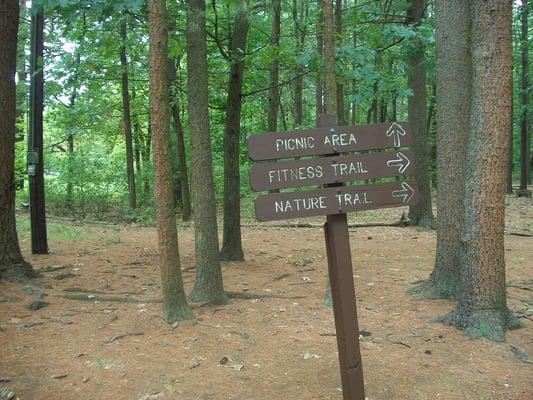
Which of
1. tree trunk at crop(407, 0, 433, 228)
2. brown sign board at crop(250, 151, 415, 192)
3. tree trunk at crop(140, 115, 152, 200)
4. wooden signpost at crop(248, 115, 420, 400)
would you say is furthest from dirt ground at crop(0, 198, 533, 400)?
tree trunk at crop(140, 115, 152, 200)

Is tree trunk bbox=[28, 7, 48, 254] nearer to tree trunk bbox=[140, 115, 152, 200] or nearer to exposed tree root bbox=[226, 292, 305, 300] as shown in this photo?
exposed tree root bbox=[226, 292, 305, 300]

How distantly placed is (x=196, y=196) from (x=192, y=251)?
4.04 meters

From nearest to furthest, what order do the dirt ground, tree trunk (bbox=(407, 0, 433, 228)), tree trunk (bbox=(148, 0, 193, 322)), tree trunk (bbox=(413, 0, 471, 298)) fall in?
the dirt ground, tree trunk (bbox=(148, 0, 193, 322)), tree trunk (bbox=(413, 0, 471, 298)), tree trunk (bbox=(407, 0, 433, 228))

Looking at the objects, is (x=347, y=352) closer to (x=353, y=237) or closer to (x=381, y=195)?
(x=381, y=195)

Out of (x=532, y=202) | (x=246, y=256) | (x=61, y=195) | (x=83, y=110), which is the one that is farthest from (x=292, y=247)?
(x=532, y=202)

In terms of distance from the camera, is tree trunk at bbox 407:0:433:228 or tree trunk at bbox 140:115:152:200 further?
tree trunk at bbox 140:115:152:200

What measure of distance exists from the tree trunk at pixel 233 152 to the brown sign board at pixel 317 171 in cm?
531

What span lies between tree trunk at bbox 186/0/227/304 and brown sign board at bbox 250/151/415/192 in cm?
298

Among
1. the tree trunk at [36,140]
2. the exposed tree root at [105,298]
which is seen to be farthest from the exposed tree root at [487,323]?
the tree trunk at [36,140]

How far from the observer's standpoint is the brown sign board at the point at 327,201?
3.55 metres

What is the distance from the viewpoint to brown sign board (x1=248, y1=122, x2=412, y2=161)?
3.62 m

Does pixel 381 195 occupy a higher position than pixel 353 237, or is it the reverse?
pixel 381 195

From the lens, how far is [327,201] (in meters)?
3.60

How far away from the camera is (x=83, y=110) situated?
15359mm
